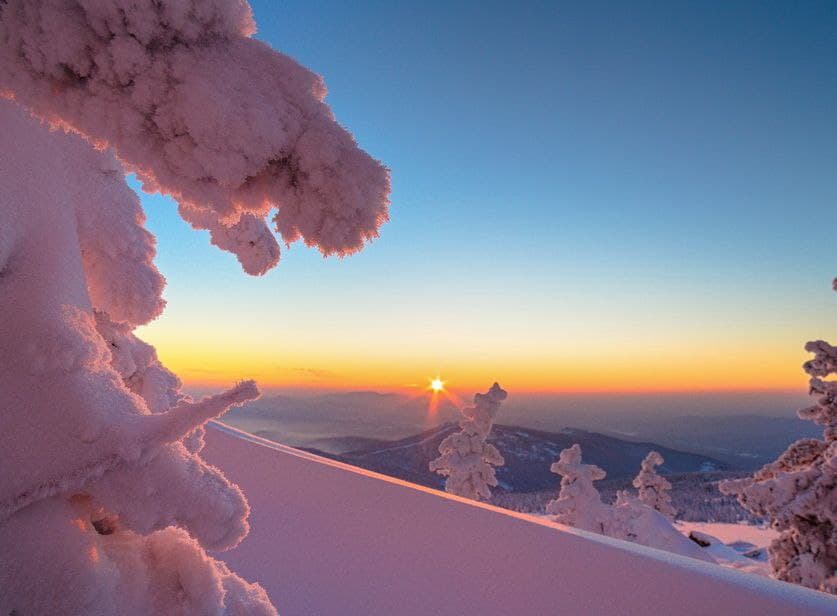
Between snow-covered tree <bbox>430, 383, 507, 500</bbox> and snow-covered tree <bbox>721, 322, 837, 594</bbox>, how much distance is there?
1374cm

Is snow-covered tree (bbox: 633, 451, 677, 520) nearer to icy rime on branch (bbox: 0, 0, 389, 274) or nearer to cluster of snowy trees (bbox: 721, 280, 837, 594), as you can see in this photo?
cluster of snowy trees (bbox: 721, 280, 837, 594)

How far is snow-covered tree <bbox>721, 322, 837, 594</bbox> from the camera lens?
10.1 m

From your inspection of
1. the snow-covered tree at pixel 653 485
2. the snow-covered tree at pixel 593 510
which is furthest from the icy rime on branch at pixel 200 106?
the snow-covered tree at pixel 653 485

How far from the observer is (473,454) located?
81.5 ft

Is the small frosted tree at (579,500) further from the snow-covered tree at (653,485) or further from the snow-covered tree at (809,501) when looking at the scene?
the snow-covered tree at (809,501)

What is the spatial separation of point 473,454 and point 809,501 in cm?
1602

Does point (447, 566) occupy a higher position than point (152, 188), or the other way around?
point (152, 188)

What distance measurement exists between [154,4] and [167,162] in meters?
0.57

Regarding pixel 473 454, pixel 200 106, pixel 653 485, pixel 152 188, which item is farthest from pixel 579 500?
pixel 200 106

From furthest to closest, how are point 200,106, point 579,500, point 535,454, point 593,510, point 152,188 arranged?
point 535,454 → point 579,500 → point 593,510 → point 152,188 → point 200,106

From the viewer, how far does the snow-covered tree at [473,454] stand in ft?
79.5

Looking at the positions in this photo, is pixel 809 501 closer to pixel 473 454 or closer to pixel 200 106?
pixel 200 106

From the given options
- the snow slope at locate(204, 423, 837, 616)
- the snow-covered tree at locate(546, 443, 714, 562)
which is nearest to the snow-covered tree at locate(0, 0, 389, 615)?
the snow slope at locate(204, 423, 837, 616)

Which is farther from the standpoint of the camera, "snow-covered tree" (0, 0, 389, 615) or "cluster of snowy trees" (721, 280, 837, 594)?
"cluster of snowy trees" (721, 280, 837, 594)
